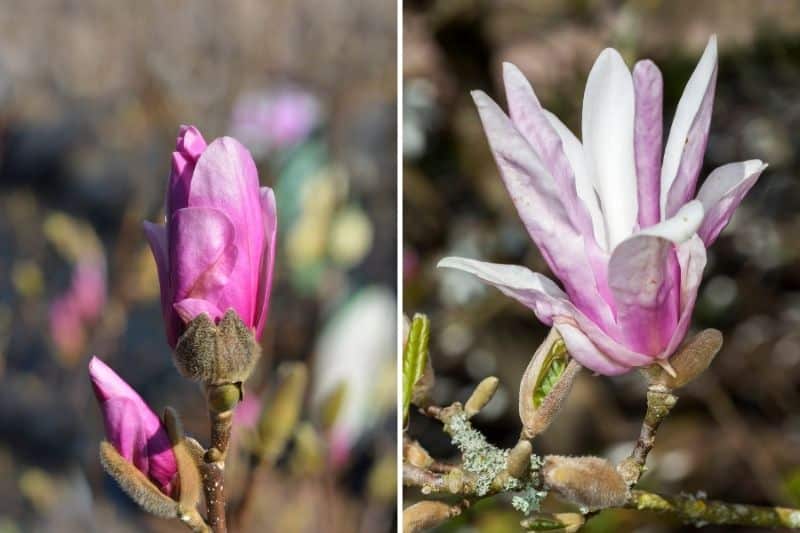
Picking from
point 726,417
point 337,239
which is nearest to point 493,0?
point 337,239

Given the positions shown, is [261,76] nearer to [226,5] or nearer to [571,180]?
[226,5]

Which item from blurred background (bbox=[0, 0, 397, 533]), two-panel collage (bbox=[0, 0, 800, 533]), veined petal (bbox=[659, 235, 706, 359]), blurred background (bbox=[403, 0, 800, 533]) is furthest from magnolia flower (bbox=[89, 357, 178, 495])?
blurred background (bbox=[403, 0, 800, 533])

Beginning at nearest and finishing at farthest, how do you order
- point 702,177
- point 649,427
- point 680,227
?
point 680,227
point 649,427
point 702,177

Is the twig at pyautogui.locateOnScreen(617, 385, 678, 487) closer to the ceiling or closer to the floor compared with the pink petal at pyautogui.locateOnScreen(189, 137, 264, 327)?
closer to the floor

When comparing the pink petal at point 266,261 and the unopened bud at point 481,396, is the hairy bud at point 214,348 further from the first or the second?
the unopened bud at point 481,396

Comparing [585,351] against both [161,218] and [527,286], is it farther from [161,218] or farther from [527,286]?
[161,218]

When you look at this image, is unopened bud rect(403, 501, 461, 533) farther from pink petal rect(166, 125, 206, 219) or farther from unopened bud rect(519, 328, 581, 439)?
pink petal rect(166, 125, 206, 219)

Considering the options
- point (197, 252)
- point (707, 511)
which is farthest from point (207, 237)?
point (707, 511)
